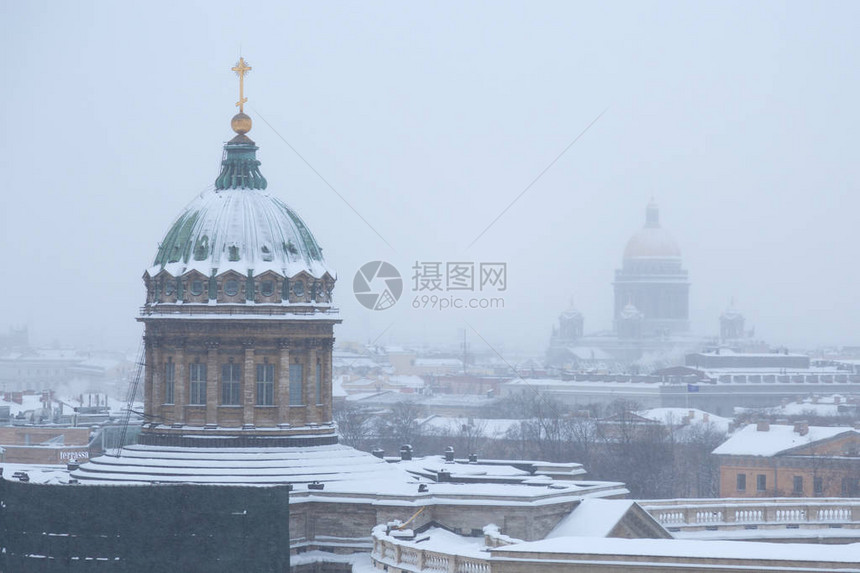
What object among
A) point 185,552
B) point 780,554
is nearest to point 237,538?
point 185,552

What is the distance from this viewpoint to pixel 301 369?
73500 mm

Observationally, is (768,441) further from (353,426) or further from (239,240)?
(239,240)

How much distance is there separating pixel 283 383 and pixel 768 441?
61.3 m

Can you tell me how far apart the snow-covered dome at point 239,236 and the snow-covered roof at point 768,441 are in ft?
186

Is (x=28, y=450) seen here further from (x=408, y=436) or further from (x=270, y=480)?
(x=270, y=480)

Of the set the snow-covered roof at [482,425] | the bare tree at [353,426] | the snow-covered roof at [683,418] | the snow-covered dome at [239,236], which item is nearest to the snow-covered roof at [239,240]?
the snow-covered dome at [239,236]

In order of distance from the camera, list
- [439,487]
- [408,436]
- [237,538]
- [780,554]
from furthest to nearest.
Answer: [408,436] < [439,487] < [237,538] < [780,554]

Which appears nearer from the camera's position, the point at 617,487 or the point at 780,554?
the point at 780,554

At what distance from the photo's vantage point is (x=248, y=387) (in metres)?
72.2

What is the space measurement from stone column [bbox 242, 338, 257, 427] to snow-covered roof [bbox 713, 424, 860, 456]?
58.7m

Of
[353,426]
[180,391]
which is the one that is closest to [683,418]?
[353,426]

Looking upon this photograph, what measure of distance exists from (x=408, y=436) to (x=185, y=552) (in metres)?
93.2

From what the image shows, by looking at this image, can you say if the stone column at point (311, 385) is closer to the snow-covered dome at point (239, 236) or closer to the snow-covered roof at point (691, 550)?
the snow-covered dome at point (239, 236)

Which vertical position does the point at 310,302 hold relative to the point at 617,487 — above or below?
above
